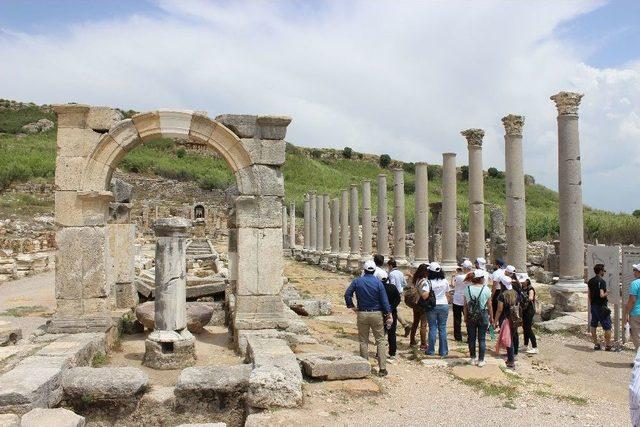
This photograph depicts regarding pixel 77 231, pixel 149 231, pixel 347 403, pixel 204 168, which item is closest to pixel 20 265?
pixel 77 231

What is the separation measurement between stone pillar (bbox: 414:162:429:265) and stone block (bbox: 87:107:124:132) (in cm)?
1272

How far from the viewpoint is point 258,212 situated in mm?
10117

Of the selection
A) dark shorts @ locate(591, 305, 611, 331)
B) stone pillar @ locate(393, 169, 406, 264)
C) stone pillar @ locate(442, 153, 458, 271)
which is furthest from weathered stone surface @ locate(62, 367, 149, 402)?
stone pillar @ locate(393, 169, 406, 264)

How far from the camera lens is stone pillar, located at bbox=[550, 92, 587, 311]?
13.0m

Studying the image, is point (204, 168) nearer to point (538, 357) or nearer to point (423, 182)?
point (423, 182)

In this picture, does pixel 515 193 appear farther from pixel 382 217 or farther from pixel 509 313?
pixel 382 217

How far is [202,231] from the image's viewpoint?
50750 millimetres

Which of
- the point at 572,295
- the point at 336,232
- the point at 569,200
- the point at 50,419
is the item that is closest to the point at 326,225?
the point at 336,232

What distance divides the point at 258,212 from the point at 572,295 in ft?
24.8

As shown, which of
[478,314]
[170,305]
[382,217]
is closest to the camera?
[478,314]

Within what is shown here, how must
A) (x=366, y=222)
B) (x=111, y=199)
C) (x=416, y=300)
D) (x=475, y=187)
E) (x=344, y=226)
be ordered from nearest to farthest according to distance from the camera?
(x=416, y=300), (x=111, y=199), (x=475, y=187), (x=366, y=222), (x=344, y=226)

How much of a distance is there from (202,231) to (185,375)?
44.9m

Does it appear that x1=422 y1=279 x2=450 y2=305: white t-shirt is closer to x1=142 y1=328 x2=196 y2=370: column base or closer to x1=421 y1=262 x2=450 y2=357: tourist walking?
x1=421 y1=262 x2=450 y2=357: tourist walking

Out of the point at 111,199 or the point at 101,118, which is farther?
the point at 111,199
